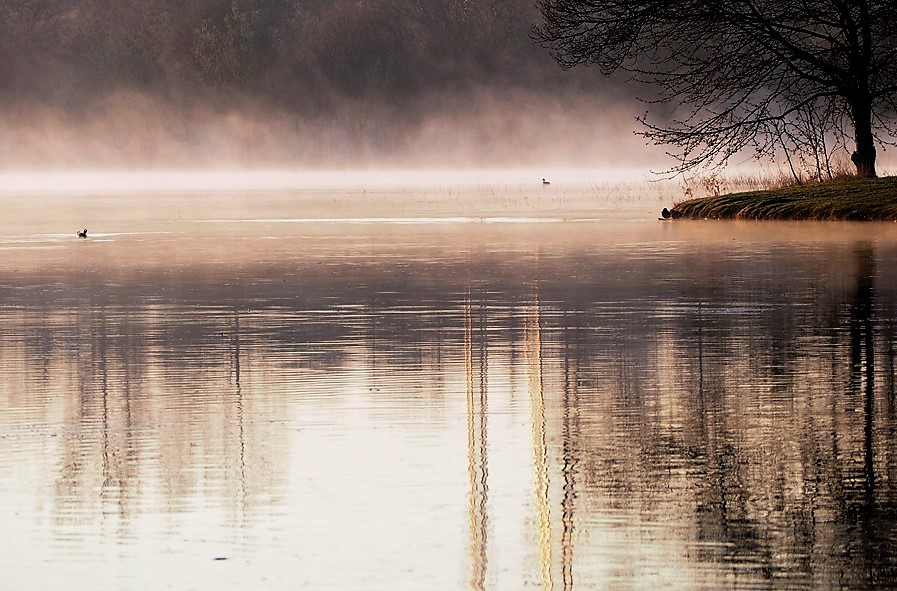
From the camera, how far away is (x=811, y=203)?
3388 centimetres

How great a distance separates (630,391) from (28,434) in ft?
10.7

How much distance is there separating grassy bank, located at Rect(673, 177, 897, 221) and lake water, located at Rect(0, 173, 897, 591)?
11.2 m

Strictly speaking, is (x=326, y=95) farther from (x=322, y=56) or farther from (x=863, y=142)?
(x=863, y=142)

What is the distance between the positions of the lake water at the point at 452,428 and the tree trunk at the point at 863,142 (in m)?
14.2

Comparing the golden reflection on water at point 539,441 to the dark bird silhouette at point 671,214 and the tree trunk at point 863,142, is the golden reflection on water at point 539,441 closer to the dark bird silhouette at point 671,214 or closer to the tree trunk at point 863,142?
the dark bird silhouette at point 671,214

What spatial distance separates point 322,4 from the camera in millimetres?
134875

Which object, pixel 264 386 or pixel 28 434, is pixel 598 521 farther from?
pixel 264 386

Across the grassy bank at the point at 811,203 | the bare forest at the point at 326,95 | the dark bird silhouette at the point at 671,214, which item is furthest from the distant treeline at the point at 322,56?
the grassy bank at the point at 811,203

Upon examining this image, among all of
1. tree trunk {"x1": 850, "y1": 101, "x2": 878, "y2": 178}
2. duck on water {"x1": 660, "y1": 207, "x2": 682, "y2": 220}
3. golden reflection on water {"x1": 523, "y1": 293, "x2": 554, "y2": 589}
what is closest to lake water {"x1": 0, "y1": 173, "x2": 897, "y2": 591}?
golden reflection on water {"x1": 523, "y1": 293, "x2": 554, "y2": 589}

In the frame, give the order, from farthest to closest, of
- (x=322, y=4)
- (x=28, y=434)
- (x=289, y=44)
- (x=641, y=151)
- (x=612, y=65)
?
1. (x=322, y=4)
2. (x=289, y=44)
3. (x=641, y=151)
4. (x=612, y=65)
5. (x=28, y=434)

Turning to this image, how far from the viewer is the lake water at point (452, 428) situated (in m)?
6.89

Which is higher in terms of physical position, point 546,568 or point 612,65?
point 612,65

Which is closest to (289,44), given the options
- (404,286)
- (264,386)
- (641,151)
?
(641,151)

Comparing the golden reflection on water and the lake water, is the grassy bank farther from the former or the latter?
the golden reflection on water
